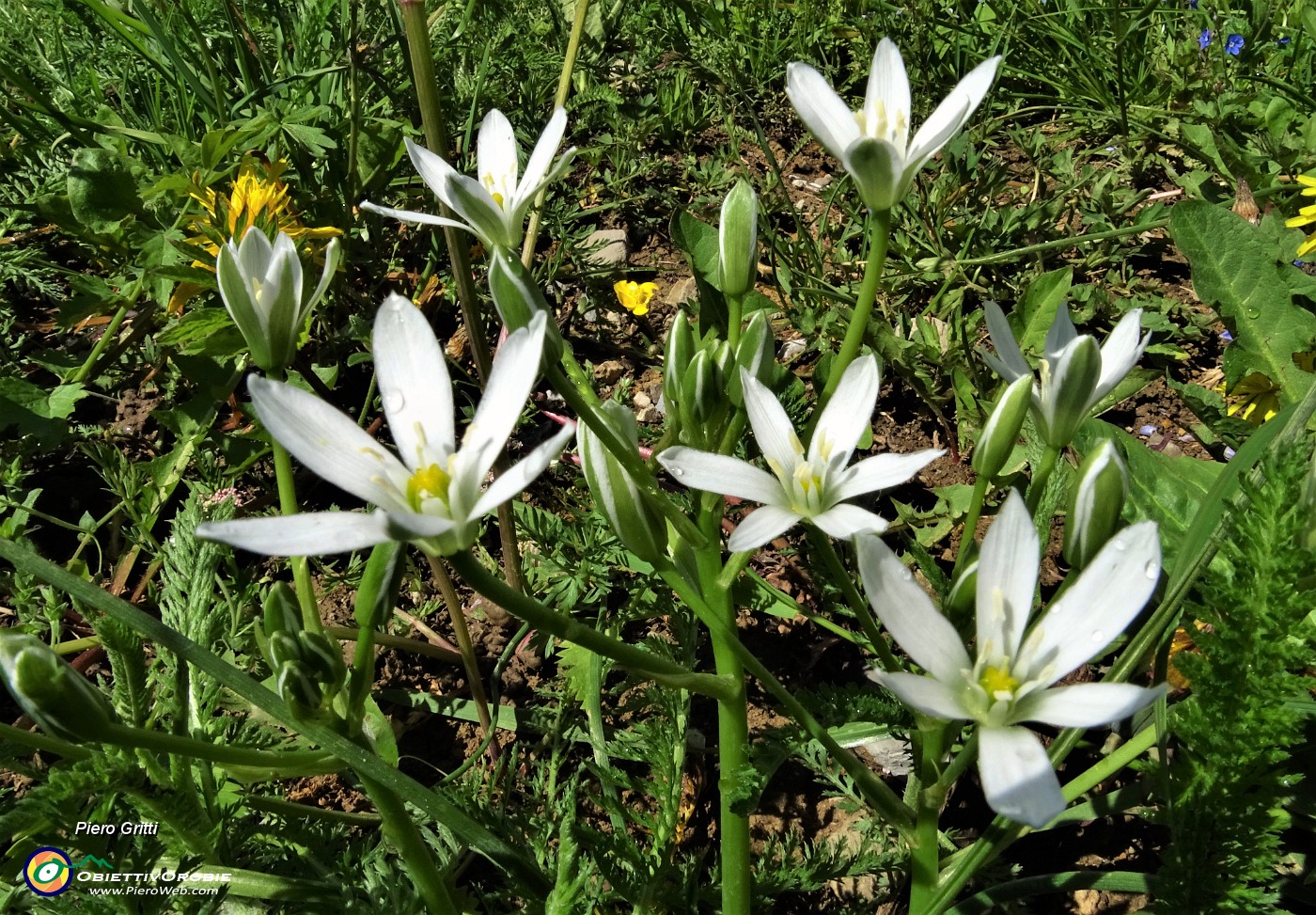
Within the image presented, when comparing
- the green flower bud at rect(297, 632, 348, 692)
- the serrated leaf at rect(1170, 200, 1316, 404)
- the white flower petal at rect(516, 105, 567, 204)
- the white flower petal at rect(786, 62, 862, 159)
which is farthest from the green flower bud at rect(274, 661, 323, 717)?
the serrated leaf at rect(1170, 200, 1316, 404)

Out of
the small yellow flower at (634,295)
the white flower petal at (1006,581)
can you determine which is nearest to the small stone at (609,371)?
the small yellow flower at (634,295)

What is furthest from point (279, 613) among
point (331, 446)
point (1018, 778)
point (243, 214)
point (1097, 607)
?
point (243, 214)

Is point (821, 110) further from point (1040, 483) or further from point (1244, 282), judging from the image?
point (1244, 282)

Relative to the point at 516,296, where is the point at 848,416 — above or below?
below

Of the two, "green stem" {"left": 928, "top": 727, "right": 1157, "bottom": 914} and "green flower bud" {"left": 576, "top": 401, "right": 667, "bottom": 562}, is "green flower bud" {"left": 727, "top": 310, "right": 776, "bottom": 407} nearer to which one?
"green flower bud" {"left": 576, "top": 401, "right": 667, "bottom": 562}

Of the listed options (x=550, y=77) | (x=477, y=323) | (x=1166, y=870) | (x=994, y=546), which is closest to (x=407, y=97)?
(x=550, y=77)

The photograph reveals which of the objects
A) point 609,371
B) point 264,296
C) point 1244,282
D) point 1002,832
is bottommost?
point 1002,832
